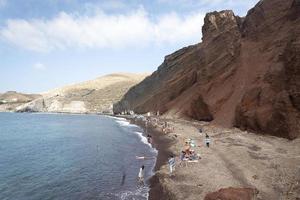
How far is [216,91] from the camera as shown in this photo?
3083 inches

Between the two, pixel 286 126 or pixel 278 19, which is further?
pixel 278 19

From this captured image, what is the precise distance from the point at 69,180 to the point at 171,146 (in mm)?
20575

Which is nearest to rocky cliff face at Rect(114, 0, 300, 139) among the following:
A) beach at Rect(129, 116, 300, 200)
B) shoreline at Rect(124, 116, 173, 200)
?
beach at Rect(129, 116, 300, 200)

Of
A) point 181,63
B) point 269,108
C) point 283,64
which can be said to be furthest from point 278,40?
point 181,63

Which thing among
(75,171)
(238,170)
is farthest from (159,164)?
(238,170)

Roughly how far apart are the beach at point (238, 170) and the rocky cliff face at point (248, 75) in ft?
12.7

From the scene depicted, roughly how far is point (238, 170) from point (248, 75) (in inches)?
1313

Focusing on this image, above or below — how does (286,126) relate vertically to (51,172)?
above

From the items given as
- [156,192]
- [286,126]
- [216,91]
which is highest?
[216,91]

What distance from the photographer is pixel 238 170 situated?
109ft

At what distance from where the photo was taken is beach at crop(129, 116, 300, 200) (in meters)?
27.2

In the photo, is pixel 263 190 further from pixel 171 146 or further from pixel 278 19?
pixel 278 19

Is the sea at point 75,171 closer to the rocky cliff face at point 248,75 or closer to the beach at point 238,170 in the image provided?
the beach at point 238,170

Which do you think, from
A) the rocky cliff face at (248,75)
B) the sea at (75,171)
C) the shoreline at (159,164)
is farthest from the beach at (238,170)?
the rocky cliff face at (248,75)
